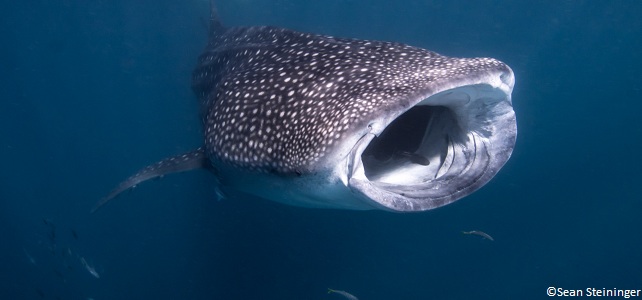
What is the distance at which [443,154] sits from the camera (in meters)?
3.55

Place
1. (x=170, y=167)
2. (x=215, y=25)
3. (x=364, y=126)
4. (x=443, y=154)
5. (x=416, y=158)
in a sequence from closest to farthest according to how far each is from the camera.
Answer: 1. (x=364, y=126)
2. (x=443, y=154)
3. (x=416, y=158)
4. (x=170, y=167)
5. (x=215, y=25)

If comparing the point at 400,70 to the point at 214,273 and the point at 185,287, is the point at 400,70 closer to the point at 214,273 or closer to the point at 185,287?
the point at 214,273

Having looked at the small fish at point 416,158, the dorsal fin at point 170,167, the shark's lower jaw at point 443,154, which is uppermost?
the shark's lower jaw at point 443,154

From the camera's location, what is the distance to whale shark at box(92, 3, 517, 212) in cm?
271

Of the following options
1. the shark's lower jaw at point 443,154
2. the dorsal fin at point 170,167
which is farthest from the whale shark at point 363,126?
the dorsal fin at point 170,167

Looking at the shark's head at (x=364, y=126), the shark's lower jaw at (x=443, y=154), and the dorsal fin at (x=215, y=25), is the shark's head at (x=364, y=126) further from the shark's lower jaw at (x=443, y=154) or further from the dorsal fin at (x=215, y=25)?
the dorsal fin at (x=215, y=25)

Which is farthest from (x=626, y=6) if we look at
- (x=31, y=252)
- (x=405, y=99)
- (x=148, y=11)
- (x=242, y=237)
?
(x=31, y=252)

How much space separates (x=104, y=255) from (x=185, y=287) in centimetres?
521

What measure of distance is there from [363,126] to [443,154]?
121cm

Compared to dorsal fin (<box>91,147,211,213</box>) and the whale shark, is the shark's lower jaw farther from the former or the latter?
dorsal fin (<box>91,147,211,213</box>)

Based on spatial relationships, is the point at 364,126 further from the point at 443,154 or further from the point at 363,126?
the point at 443,154

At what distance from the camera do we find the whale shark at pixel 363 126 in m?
2.71

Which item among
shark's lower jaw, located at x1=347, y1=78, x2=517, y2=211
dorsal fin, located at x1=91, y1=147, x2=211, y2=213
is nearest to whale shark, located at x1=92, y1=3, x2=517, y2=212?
shark's lower jaw, located at x1=347, y1=78, x2=517, y2=211

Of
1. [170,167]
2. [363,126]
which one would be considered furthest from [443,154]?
[170,167]
